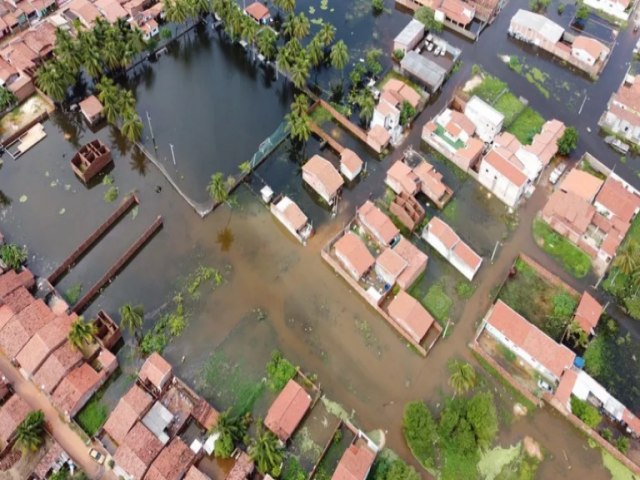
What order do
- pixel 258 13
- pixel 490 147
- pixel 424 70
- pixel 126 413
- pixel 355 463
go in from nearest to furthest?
pixel 355 463, pixel 126 413, pixel 490 147, pixel 424 70, pixel 258 13

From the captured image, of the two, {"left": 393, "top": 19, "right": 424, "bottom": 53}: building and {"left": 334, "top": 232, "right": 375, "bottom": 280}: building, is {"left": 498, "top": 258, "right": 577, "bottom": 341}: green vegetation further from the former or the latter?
{"left": 393, "top": 19, "right": 424, "bottom": 53}: building

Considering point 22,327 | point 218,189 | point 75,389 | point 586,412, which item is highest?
point 218,189

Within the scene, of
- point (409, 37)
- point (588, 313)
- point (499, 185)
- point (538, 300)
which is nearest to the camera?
point (588, 313)

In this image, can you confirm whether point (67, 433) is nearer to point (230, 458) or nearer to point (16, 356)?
point (16, 356)

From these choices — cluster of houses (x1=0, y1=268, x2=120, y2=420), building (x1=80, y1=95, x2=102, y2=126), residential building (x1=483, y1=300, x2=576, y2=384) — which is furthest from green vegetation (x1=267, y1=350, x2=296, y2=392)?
building (x1=80, y1=95, x2=102, y2=126)

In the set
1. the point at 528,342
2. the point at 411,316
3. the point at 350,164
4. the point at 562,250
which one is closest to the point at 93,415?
the point at 411,316

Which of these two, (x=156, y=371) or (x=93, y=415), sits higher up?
(x=156, y=371)

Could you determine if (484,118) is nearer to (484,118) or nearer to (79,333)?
(484,118)
